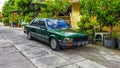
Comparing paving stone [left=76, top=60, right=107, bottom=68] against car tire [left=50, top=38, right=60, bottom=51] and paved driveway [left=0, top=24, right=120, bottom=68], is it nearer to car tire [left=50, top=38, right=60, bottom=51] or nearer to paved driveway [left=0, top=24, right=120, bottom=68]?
paved driveway [left=0, top=24, right=120, bottom=68]

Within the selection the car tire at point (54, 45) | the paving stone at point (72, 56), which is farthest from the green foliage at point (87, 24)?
the car tire at point (54, 45)

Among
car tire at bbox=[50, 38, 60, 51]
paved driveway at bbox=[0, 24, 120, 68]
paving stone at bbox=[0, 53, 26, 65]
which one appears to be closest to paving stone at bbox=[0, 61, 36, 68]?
paved driveway at bbox=[0, 24, 120, 68]

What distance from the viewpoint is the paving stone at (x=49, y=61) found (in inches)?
214

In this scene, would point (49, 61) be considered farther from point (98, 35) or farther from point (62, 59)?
point (98, 35)

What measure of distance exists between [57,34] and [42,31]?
1.57 meters

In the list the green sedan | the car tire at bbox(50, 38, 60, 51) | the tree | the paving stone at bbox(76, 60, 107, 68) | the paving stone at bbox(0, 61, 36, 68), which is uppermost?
the tree

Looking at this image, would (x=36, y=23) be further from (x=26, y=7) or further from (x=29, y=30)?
(x=26, y=7)

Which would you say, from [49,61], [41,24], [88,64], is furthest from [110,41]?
[41,24]

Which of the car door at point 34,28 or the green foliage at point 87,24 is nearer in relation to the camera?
the green foliage at point 87,24

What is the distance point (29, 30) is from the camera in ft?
34.1

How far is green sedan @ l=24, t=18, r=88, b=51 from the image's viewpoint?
22.4 feet

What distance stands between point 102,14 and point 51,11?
7357 millimetres

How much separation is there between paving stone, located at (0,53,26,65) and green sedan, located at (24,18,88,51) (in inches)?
71.7

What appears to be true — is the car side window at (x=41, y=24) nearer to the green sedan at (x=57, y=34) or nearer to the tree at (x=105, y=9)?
the green sedan at (x=57, y=34)
